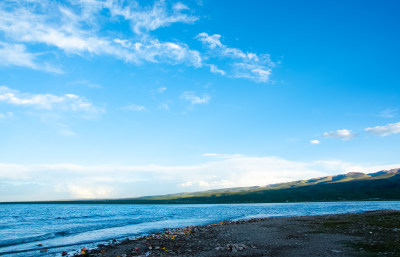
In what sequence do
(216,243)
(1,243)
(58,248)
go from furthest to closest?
(1,243)
(58,248)
(216,243)

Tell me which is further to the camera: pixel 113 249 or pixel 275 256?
pixel 113 249

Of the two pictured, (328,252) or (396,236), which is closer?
(328,252)

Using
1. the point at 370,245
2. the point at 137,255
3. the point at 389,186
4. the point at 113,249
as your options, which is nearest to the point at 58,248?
the point at 113,249

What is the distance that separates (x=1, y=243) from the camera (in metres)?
29.4

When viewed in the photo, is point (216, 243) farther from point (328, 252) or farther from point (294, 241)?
point (328, 252)

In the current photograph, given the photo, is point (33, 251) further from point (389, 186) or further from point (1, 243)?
point (389, 186)

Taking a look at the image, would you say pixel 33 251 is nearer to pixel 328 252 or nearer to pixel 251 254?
pixel 251 254

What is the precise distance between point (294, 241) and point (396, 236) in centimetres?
761

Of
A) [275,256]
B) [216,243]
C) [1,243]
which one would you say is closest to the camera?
[275,256]

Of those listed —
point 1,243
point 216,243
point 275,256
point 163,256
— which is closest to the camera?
point 275,256

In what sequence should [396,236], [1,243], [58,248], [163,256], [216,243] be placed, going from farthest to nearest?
[1,243] < [58,248] < [216,243] < [396,236] < [163,256]

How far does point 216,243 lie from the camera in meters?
21.2

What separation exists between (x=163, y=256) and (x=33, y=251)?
47.9 feet

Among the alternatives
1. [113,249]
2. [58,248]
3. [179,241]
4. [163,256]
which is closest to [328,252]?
[163,256]
